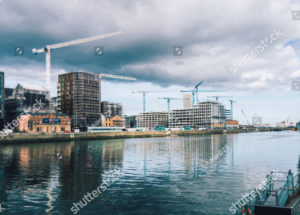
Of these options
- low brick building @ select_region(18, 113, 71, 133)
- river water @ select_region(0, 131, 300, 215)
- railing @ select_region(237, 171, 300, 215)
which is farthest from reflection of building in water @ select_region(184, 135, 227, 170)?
low brick building @ select_region(18, 113, 71, 133)

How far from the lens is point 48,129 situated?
181750 millimetres

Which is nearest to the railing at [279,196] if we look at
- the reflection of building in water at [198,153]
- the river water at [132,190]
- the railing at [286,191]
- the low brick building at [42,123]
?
the railing at [286,191]

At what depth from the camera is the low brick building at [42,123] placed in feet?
565

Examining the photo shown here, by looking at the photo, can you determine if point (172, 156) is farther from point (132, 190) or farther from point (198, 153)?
point (132, 190)

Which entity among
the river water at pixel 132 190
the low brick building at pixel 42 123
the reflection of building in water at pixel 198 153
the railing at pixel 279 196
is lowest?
the reflection of building in water at pixel 198 153

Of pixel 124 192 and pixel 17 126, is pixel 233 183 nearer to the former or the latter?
pixel 124 192

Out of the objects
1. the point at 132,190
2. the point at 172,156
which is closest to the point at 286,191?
the point at 132,190

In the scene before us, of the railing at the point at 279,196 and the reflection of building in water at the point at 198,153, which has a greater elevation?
the railing at the point at 279,196

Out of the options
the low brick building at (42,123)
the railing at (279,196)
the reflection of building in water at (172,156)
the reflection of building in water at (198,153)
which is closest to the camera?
the railing at (279,196)

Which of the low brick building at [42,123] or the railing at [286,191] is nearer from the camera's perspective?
the railing at [286,191]

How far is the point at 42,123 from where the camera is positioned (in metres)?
178

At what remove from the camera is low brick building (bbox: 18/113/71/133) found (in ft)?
565

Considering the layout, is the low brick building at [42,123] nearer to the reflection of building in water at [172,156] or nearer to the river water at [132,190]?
the reflection of building in water at [172,156]

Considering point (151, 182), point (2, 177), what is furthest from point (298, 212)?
point (2, 177)
